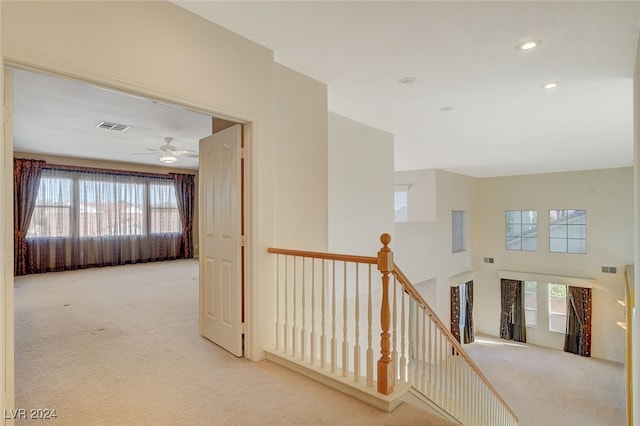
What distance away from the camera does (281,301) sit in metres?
3.07

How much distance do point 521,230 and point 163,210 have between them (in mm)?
10475

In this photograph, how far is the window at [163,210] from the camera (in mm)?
8781

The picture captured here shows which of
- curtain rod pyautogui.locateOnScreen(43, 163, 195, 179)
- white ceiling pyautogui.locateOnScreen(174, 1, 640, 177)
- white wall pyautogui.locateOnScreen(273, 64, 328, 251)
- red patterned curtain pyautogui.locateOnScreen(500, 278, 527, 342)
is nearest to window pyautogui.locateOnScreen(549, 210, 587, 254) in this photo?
red patterned curtain pyautogui.locateOnScreen(500, 278, 527, 342)

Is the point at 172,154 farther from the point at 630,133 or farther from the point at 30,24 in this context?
the point at 630,133

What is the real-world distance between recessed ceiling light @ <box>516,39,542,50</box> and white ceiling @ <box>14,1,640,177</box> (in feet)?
0.17

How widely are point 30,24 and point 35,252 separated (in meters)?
7.07

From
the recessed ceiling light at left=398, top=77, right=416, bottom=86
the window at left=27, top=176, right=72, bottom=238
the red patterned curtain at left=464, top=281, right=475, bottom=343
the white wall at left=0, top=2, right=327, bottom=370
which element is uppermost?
the recessed ceiling light at left=398, top=77, right=416, bottom=86

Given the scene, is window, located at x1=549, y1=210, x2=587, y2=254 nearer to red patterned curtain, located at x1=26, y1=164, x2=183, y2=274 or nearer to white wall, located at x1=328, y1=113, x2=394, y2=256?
white wall, located at x1=328, y1=113, x2=394, y2=256

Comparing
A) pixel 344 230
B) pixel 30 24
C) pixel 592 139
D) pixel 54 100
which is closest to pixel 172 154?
pixel 54 100

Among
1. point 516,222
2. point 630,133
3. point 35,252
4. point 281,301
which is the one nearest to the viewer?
point 281,301

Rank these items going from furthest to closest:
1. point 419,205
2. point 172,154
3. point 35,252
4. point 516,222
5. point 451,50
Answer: point 516,222, point 419,205, point 35,252, point 172,154, point 451,50

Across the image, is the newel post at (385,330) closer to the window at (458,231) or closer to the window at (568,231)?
the window at (458,231)

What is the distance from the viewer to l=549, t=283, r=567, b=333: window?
971 cm

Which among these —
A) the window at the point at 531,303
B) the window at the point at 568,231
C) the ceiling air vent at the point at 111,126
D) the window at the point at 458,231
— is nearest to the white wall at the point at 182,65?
the ceiling air vent at the point at 111,126
